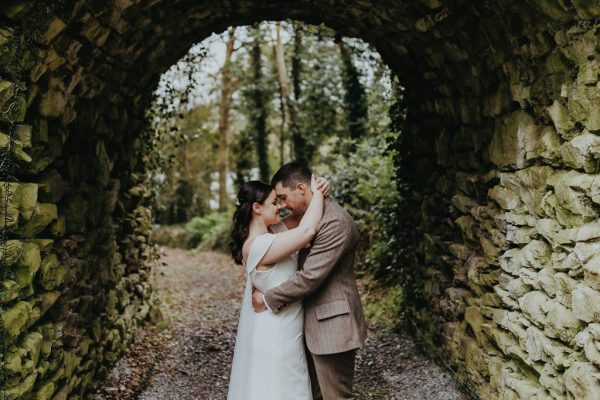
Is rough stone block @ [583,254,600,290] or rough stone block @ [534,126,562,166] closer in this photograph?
rough stone block @ [583,254,600,290]

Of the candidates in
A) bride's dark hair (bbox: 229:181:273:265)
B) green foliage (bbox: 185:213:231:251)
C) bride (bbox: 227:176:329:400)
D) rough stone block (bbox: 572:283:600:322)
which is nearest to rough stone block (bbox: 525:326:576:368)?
rough stone block (bbox: 572:283:600:322)

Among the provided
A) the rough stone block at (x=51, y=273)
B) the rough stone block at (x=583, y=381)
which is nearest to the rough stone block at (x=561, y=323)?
the rough stone block at (x=583, y=381)

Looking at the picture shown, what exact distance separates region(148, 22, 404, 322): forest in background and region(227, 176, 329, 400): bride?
329cm

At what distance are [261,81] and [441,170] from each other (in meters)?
10.7

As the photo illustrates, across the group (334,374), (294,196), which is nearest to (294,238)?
(294,196)

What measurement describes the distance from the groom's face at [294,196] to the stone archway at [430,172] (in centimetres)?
149

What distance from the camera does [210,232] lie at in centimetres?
1650

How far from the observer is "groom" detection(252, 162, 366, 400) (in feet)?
11.6

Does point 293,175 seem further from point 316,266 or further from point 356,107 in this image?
point 356,107

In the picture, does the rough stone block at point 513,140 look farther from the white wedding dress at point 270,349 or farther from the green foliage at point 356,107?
the green foliage at point 356,107

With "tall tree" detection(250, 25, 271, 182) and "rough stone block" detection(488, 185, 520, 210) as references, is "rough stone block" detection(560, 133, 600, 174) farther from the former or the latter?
"tall tree" detection(250, 25, 271, 182)

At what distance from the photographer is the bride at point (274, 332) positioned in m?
3.54

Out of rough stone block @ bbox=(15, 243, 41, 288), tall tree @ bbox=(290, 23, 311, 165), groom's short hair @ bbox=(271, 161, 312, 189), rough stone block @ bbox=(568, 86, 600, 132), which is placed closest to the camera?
rough stone block @ bbox=(568, 86, 600, 132)

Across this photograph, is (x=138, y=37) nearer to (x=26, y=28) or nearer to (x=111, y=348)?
(x=26, y=28)
